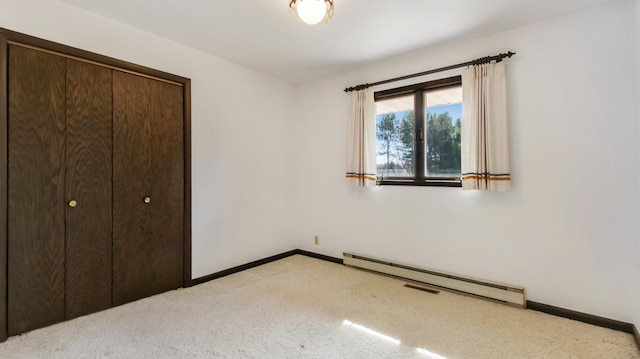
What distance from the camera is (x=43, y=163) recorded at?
2143 millimetres

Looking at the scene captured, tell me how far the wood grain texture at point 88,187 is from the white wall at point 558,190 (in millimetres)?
2945

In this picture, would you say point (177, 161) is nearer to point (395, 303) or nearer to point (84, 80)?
point (84, 80)

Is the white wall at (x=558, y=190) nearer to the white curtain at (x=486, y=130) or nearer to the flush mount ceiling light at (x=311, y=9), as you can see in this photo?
the white curtain at (x=486, y=130)

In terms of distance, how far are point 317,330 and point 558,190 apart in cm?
232

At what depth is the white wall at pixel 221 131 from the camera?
2.27 m

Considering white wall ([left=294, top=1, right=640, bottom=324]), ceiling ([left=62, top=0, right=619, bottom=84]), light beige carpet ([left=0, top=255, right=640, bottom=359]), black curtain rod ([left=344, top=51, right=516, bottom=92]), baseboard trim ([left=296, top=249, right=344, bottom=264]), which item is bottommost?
light beige carpet ([left=0, top=255, right=640, bottom=359])

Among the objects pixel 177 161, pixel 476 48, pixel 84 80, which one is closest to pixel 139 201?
pixel 177 161

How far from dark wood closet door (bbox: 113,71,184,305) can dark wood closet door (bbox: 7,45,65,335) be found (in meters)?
0.38

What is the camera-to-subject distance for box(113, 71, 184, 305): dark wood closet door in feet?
8.30

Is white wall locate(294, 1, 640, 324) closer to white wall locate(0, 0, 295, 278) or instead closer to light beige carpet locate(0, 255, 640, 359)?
light beige carpet locate(0, 255, 640, 359)

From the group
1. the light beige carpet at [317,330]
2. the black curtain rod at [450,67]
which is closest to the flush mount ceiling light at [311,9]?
the black curtain rod at [450,67]

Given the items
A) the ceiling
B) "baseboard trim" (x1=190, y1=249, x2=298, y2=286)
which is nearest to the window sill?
the ceiling

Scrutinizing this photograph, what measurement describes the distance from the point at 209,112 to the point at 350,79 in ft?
5.95

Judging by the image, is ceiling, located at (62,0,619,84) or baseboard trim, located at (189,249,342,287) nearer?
ceiling, located at (62,0,619,84)
